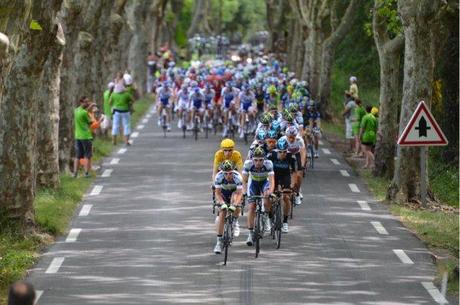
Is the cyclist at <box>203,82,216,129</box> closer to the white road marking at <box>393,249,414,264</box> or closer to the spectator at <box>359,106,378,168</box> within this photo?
the spectator at <box>359,106,378,168</box>

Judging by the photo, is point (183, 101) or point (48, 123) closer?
point (48, 123)

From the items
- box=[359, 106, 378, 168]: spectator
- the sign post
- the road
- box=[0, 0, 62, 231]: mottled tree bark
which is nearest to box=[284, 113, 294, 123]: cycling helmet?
the road

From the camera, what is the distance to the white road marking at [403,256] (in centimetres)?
2059

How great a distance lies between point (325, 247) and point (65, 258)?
13.1 feet

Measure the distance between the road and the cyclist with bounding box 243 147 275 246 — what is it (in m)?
0.71

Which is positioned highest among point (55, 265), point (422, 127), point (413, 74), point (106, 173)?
point (413, 74)

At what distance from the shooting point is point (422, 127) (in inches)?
944

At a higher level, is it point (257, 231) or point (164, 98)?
point (164, 98)

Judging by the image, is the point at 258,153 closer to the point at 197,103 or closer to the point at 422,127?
the point at 422,127

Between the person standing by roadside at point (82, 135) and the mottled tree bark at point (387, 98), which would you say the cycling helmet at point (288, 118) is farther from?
the person standing by roadside at point (82, 135)

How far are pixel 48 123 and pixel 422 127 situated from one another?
6.97 metres

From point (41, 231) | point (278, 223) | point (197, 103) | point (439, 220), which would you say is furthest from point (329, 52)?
point (278, 223)

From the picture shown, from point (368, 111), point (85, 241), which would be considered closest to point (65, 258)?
point (85, 241)

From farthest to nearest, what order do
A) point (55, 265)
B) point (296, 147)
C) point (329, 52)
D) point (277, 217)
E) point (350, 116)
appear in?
point (329, 52) → point (350, 116) → point (296, 147) → point (277, 217) → point (55, 265)
